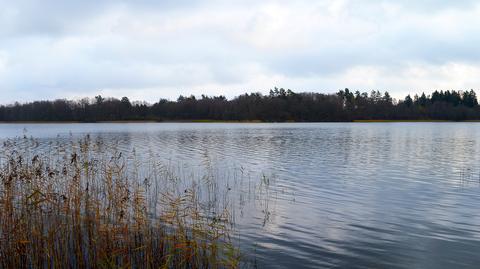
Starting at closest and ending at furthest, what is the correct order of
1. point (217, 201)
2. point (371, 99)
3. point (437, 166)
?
point (217, 201)
point (437, 166)
point (371, 99)

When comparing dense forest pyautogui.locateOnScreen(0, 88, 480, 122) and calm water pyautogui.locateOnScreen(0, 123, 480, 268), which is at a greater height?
dense forest pyautogui.locateOnScreen(0, 88, 480, 122)

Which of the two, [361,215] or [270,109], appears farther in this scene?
[270,109]

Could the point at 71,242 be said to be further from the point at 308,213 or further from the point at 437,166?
the point at 437,166

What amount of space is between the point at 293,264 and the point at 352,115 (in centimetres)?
16650

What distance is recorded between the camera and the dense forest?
166 metres

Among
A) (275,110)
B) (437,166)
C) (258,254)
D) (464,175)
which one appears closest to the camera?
(258,254)

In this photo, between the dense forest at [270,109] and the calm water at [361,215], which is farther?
the dense forest at [270,109]

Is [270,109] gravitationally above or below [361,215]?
above

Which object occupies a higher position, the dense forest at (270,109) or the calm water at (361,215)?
the dense forest at (270,109)

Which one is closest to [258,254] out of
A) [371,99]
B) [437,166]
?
[437,166]

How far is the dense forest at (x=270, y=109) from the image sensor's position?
16600cm

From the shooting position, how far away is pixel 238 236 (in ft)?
41.2

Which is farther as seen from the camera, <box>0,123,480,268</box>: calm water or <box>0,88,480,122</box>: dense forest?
<box>0,88,480,122</box>: dense forest

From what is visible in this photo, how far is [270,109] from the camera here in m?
165
